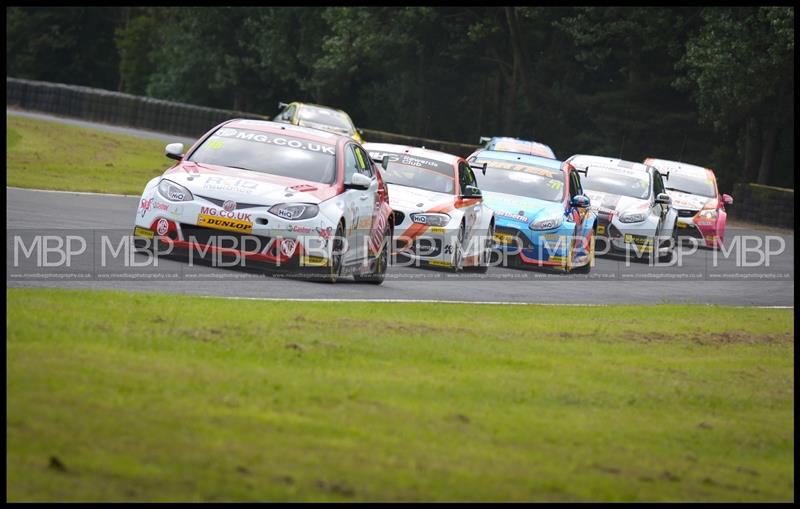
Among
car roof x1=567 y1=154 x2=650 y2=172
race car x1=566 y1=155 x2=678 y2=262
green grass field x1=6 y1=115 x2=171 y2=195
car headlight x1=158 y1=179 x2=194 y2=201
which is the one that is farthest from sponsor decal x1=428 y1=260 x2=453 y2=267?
green grass field x1=6 y1=115 x2=171 y2=195

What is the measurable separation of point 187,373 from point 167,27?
7095cm

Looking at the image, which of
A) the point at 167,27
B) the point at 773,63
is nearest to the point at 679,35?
the point at 773,63

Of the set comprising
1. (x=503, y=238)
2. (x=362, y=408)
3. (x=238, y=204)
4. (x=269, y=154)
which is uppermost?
(x=269, y=154)

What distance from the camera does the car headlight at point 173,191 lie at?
13383mm

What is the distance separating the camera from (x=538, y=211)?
19156 mm

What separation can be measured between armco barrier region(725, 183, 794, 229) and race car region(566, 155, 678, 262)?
1278 cm

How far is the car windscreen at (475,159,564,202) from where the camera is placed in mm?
20031

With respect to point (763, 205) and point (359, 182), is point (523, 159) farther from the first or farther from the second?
point (763, 205)

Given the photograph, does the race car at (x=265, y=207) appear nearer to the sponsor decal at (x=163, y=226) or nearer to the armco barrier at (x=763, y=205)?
the sponsor decal at (x=163, y=226)

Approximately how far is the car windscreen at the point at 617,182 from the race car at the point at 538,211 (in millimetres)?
2840

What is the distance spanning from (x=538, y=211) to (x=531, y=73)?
35252 millimetres

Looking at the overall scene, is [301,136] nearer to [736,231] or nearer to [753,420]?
[753,420]

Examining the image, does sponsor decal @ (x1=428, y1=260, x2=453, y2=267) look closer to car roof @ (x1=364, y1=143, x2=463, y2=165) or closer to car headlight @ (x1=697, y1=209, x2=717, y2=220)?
car roof @ (x1=364, y1=143, x2=463, y2=165)

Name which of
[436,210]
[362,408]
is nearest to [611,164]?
[436,210]
